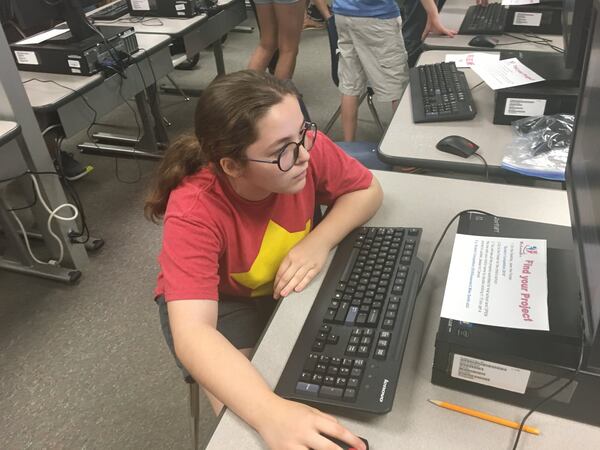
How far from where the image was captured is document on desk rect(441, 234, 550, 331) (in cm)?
72

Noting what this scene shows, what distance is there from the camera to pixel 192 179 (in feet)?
3.30

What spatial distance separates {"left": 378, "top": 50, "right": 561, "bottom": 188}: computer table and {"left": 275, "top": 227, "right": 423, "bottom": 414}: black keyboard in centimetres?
35

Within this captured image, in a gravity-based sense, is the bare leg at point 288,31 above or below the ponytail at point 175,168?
below

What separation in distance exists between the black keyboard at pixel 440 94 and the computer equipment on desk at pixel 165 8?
1403 millimetres

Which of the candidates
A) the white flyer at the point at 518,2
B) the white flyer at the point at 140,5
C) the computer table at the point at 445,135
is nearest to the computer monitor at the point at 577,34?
the computer table at the point at 445,135

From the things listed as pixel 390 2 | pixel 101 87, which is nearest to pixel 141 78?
pixel 101 87

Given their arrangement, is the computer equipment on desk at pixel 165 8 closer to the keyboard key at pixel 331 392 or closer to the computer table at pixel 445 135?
the computer table at pixel 445 135

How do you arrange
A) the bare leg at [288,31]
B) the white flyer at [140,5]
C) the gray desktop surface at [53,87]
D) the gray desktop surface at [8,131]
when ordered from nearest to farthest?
the gray desktop surface at [8,131], the gray desktop surface at [53,87], the white flyer at [140,5], the bare leg at [288,31]

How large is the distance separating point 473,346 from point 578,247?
0.21 meters

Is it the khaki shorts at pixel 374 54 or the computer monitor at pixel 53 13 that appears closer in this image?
the computer monitor at pixel 53 13

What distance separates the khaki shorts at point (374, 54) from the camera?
2.28 meters

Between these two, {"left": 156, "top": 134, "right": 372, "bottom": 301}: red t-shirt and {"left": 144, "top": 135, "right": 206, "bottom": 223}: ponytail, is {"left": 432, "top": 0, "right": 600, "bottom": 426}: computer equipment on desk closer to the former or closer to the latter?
{"left": 156, "top": 134, "right": 372, "bottom": 301}: red t-shirt

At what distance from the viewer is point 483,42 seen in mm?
1912

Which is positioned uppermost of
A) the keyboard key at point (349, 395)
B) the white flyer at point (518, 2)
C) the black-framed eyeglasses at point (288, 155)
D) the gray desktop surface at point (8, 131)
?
the black-framed eyeglasses at point (288, 155)
